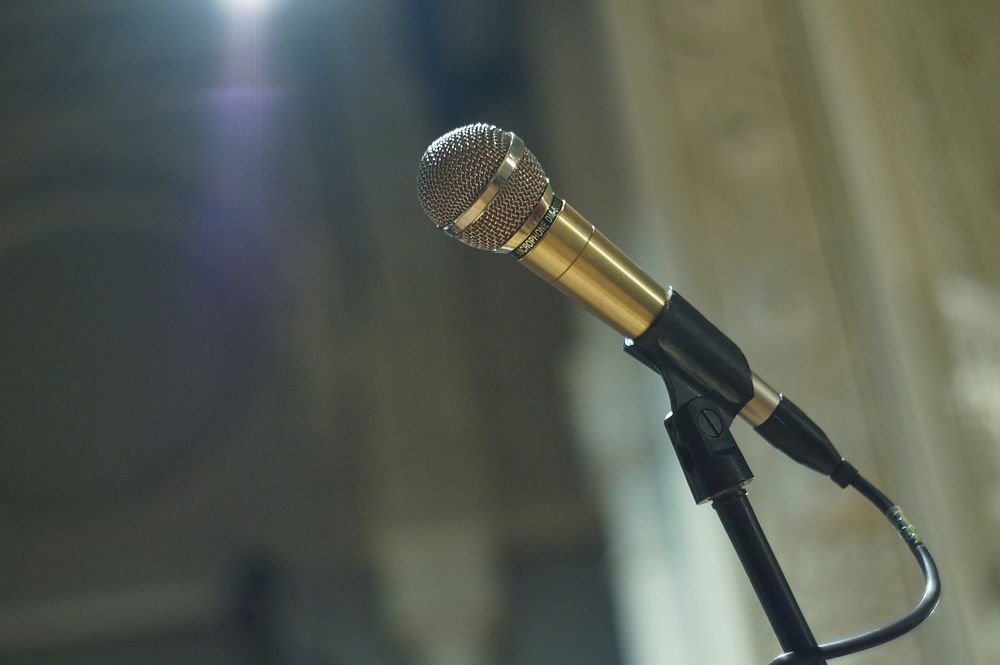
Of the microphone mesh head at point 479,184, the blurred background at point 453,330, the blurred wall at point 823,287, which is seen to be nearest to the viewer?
the microphone mesh head at point 479,184

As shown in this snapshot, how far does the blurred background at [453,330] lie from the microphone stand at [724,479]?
0.49 metres

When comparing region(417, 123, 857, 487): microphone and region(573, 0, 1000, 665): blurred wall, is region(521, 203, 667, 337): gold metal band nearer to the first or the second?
region(417, 123, 857, 487): microphone

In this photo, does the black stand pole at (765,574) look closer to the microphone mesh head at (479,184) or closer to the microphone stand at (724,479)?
the microphone stand at (724,479)

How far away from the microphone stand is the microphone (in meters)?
0.01

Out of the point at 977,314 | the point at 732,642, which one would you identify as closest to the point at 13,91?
the point at 732,642

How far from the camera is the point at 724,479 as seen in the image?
55cm

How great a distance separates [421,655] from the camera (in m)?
0.95

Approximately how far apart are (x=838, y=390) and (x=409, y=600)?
0.65m

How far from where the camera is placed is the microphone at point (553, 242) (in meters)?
0.52

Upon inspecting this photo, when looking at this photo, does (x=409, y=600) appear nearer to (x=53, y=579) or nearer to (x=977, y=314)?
(x=53, y=579)

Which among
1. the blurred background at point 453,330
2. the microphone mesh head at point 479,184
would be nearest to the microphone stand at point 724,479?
the microphone mesh head at point 479,184

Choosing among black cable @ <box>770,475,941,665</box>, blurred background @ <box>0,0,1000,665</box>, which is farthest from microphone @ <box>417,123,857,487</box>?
blurred background @ <box>0,0,1000,665</box>

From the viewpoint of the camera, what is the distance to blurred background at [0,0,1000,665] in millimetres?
852

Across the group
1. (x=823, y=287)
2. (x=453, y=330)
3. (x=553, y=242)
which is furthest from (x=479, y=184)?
(x=823, y=287)
